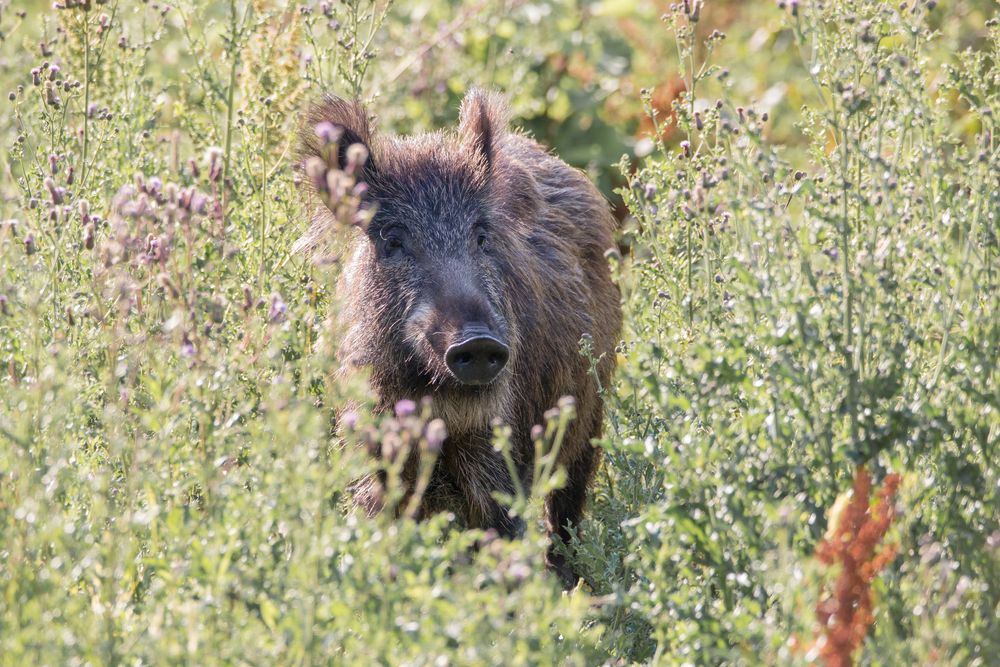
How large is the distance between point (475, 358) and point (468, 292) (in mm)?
339

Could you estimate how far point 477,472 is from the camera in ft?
14.9

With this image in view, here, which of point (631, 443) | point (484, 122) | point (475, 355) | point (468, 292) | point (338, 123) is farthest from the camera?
point (484, 122)

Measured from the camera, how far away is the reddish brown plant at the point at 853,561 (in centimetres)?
273

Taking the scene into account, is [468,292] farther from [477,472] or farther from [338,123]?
[338,123]

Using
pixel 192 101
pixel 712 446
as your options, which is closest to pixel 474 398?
pixel 712 446

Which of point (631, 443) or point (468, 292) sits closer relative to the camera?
point (631, 443)

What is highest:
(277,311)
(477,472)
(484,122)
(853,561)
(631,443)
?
(484,122)

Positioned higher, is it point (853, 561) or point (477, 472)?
point (853, 561)

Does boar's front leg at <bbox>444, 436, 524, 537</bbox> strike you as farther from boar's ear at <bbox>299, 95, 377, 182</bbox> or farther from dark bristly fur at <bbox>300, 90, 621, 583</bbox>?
boar's ear at <bbox>299, 95, 377, 182</bbox>

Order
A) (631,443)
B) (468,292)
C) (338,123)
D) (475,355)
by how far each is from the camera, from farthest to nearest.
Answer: (338,123), (468,292), (475,355), (631,443)

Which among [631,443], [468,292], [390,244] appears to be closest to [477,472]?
[468,292]

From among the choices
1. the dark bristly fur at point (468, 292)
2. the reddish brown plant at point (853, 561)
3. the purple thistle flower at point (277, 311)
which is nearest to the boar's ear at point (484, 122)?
the dark bristly fur at point (468, 292)

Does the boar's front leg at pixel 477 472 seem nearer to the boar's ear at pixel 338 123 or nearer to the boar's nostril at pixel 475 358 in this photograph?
the boar's nostril at pixel 475 358

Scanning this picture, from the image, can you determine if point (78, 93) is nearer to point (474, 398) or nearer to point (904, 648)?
point (474, 398)
